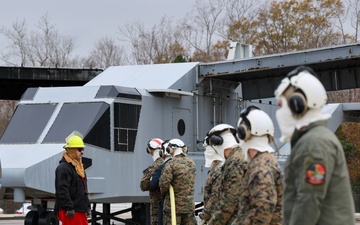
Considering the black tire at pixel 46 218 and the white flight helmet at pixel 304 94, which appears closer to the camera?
the white flight helmet at pixel 304 94

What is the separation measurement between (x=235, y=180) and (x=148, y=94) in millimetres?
9020

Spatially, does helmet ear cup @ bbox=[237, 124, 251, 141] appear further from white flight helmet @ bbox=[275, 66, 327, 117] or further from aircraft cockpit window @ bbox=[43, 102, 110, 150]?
aircraft cockpit window @ bbox=[43, 102, 110, 150]

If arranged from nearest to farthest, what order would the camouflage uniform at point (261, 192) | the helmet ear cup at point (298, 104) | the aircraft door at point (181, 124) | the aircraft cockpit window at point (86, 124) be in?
1. the helmet ear cup at point (298, 104)
2. the camouflage uniform at point (261, 192)
3. the aircraft cockpit window at point (86, 124)
4. the aircraft door at point (181, 124)

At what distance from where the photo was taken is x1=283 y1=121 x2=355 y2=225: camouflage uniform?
5.20m

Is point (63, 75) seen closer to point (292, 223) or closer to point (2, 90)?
point (2, 90)

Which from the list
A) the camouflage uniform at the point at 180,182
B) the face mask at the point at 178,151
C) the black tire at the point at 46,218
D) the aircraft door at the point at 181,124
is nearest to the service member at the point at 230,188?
the camouflage uniform at the point at 180,182

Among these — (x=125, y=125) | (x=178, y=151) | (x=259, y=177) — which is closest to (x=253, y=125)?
(x=259, y=177)

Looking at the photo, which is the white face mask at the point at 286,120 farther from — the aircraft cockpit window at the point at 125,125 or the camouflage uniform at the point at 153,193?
the aircraft cockpit window at the point at 125,125

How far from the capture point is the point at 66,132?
16.5 m

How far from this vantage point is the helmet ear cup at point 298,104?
545cm

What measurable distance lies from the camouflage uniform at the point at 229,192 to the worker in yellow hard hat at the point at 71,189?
3.98m

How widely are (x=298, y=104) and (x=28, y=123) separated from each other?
12.3 m

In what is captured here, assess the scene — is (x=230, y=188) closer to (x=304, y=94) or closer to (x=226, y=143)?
(x=226, y=143)

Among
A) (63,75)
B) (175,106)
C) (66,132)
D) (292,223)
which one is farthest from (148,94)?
(292,223)
